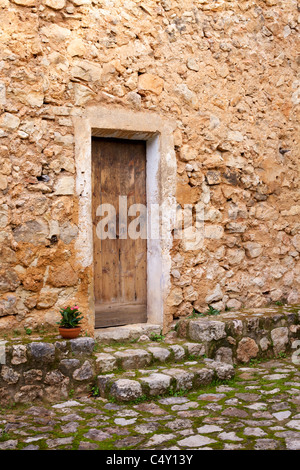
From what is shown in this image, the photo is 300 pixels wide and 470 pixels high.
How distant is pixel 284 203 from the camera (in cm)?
564

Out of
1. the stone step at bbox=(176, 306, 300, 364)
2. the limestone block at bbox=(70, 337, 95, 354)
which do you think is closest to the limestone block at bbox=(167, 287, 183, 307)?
the stone step at bbox=(176, 306, 300, 364)

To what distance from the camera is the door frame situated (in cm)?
427

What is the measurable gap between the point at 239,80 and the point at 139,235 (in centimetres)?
194

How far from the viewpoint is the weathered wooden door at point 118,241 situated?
4.61 metres

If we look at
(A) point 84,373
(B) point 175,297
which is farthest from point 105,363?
(B) point 175,297

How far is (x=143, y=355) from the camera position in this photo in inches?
164

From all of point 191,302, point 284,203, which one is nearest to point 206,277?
point 191,302

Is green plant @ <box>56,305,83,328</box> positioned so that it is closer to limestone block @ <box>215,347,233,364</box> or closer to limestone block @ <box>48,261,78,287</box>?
limestone block @ <box>48,261,78,287</box>

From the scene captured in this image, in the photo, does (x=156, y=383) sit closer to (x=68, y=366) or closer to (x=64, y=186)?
(x=68, y=366)

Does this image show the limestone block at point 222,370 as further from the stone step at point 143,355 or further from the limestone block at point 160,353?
the limestone block at point 160,353

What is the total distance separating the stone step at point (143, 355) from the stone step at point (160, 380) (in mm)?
99

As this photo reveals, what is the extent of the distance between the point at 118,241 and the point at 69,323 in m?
1.06

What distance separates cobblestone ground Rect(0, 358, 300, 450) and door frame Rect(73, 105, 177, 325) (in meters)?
0.95

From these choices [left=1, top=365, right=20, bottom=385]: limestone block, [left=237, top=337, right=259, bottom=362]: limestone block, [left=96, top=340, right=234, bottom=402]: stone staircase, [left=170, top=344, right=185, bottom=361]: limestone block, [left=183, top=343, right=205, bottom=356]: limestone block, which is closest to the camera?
[left=1, top=365, right=20, bottom=385]: limestone block
